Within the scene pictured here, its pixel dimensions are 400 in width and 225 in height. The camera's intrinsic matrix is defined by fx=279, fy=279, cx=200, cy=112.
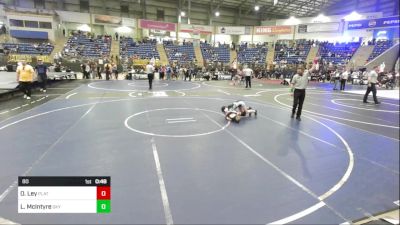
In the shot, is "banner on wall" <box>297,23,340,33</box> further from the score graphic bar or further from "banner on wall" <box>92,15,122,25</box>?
the score graphic bar

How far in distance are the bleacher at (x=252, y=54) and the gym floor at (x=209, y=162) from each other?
100.0ft

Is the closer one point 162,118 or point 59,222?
point 59,222

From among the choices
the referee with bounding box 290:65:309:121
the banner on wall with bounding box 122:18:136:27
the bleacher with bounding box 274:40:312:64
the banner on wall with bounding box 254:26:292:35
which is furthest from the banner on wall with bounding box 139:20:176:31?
the referee with bounding box 290:65:309:121

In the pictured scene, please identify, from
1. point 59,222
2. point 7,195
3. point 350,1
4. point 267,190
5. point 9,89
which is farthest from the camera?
point 9,89

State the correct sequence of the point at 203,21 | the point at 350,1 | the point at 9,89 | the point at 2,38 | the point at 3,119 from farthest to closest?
1. the point at 203,21
2. the point at 2,38
3. the point at 9,89
4. the point at 3,119
5. the point at 350,1

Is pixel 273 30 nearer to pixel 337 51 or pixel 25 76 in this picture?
pixel 337 51

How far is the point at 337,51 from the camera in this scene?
1405 inches

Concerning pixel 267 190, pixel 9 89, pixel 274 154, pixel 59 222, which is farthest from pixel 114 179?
pixel 9 89

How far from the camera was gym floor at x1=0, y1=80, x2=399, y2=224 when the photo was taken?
3.68m

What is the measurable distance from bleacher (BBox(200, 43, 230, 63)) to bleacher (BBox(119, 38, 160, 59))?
712 cm

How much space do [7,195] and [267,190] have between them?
3.86m

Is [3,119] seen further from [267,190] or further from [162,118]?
[267,190]

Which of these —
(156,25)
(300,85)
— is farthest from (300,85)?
(156,25)

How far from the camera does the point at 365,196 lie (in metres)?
4.16
